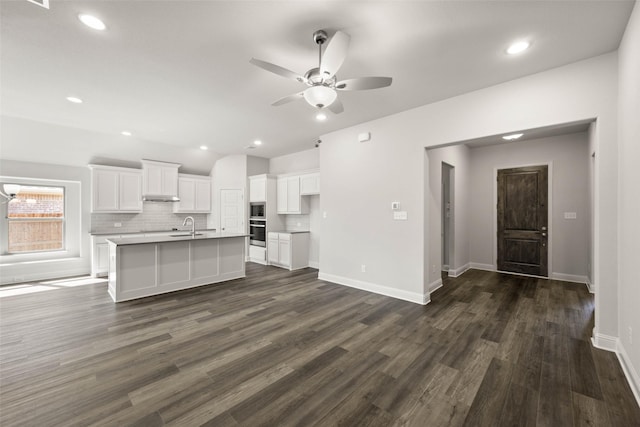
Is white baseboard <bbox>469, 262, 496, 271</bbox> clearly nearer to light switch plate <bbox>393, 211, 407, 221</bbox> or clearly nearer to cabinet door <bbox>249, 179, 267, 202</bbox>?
light switch plate <bbox>393, 211, 407, 221</bbox>

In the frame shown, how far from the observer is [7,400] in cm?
195

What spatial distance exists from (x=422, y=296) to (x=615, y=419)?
7.36ft

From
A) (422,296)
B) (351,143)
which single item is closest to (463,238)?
(422,296)

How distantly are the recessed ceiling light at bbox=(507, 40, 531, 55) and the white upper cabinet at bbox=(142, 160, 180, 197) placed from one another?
724 cm

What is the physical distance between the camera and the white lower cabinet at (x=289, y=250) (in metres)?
6.27

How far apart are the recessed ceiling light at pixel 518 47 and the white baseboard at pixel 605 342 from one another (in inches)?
117

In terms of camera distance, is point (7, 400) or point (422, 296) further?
point (422, 296)

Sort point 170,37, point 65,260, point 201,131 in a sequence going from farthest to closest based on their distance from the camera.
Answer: point 65,260 < point 201,131 < point 170,37

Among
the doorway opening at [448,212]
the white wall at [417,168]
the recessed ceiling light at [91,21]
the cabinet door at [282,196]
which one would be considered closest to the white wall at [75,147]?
the cabinet door at [282,196]

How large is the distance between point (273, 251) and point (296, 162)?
2.45 meters

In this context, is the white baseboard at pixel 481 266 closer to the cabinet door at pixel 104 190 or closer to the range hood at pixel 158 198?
the range hood at pixel 158 198

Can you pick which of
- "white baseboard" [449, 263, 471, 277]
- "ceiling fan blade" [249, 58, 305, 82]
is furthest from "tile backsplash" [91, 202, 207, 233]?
"white baseboard" [449, 263, 471, 277]

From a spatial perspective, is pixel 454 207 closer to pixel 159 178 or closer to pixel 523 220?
pixel 523 220

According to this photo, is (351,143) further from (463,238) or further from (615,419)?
(615,419)
